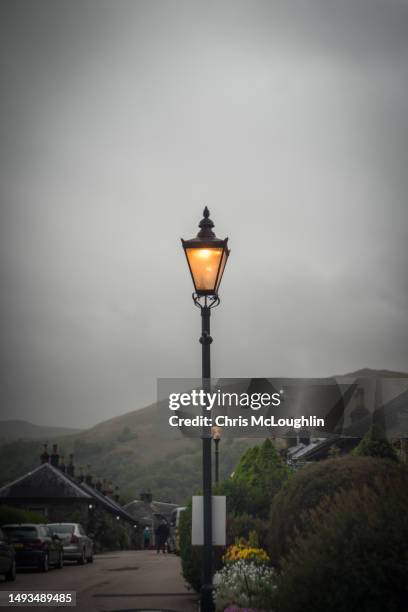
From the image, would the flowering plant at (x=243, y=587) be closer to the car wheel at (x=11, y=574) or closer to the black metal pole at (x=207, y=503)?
the black metal pole at (x=207, y=503)

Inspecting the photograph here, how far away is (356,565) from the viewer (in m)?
7.37

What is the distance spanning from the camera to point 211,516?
939 cm

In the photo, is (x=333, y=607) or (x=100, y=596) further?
(x=100, y=596)

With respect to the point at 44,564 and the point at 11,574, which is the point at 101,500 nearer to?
the point at 44,564

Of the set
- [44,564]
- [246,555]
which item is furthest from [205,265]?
[44,564]

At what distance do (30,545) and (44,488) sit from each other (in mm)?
38463

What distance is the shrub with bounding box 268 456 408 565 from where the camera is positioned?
13.4 meters

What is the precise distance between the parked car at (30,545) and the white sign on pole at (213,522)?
17305mm

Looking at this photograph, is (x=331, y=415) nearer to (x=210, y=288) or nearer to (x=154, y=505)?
(x=210, y=288)

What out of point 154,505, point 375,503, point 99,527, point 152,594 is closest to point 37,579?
point 152,594

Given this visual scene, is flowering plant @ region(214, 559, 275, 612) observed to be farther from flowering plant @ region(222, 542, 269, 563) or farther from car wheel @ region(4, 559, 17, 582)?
car wheel @ region(4, 559, 17, 582)

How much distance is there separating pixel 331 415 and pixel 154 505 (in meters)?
82.5

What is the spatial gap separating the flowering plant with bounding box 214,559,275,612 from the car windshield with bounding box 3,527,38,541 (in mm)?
13815

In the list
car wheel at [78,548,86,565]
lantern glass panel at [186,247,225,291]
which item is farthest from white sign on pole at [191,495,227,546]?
car wheel at [78,548,86,565]
